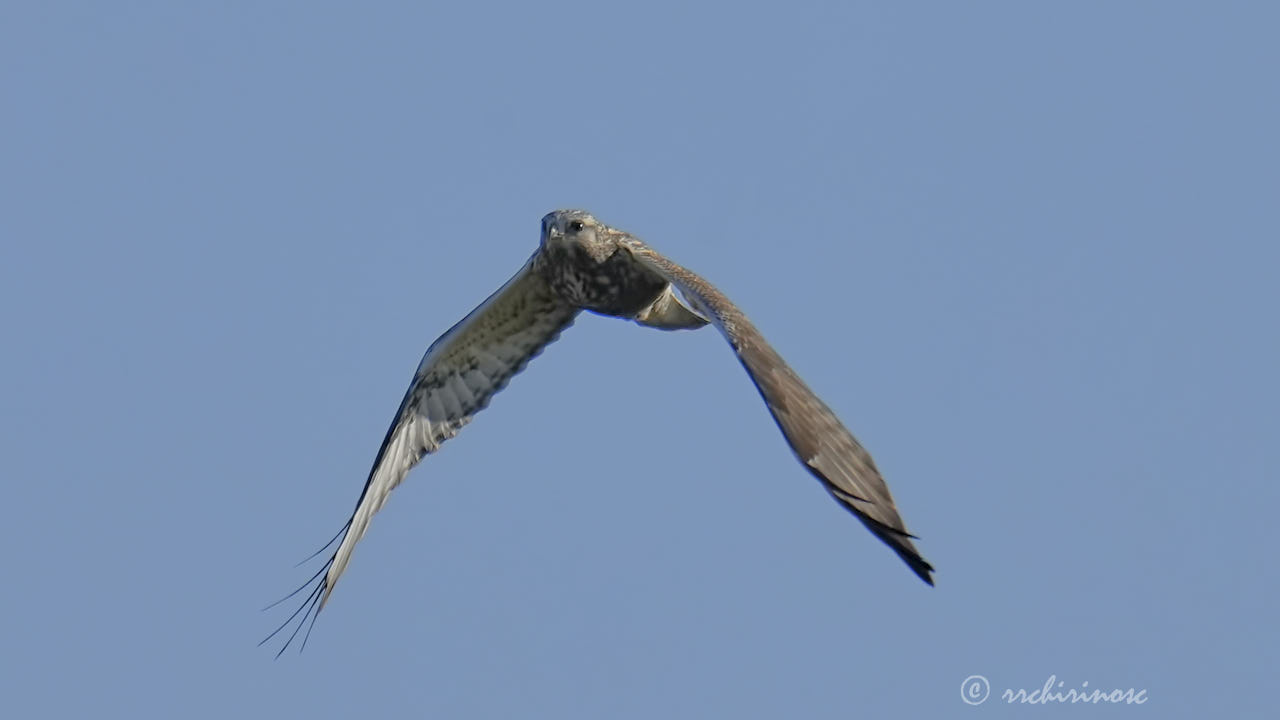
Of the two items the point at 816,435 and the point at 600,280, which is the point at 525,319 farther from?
the point at 816,435

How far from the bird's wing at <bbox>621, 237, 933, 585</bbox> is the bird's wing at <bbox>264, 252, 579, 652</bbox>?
2.86 meters

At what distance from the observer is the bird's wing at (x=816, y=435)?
29.1 feet

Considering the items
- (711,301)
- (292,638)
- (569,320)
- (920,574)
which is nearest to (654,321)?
(569,320)

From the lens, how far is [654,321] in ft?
47.0

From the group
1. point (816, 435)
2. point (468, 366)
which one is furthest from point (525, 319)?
point (816, 435)

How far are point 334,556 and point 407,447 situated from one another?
1.19m

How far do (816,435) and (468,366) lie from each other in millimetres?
5446

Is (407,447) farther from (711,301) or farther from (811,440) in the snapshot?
(811,440)

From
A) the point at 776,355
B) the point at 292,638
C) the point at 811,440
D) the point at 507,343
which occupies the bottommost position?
the point at 292,638

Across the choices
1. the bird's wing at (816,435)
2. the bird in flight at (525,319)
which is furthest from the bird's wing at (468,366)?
the bird's wing at (816,435)

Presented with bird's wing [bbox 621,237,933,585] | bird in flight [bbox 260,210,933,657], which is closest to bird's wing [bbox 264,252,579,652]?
bird in flight [bbox 260,210,933,657]

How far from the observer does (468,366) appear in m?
14.7

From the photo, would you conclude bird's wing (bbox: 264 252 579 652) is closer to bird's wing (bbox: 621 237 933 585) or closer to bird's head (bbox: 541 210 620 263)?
bird's head (bbox: 541 210 620 263)

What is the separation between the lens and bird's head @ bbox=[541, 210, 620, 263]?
1359 centimetres
